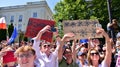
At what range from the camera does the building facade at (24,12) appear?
279ft

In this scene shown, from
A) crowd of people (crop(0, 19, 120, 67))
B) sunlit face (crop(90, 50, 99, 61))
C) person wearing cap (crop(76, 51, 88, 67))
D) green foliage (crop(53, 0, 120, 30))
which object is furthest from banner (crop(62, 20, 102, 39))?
green foliage (crop(53, 0, 120, 30))

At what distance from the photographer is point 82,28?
24.1 feet

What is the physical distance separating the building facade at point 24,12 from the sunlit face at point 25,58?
265 feet

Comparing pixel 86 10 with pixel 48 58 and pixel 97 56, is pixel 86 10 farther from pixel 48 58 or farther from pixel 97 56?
pixel 97 56

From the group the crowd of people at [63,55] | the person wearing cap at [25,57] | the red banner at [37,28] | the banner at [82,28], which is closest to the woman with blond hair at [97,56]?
the crowd of people at [63,55]

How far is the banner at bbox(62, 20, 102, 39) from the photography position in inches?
284

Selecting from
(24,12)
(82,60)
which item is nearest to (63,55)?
(82,60)

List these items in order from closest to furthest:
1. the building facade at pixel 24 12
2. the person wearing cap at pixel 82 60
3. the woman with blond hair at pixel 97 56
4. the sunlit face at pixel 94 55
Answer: the woman with blond hair at pixel 97 56 < the sunlit face at pixel 94 55 < the person wearing cap at pixel 82 60 < the building facade at pixel 24 12

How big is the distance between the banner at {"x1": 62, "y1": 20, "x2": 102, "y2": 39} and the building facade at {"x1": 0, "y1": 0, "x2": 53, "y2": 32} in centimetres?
7715

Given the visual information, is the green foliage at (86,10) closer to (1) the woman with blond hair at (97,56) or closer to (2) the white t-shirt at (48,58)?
(2) the white t-shirt at (48,58)

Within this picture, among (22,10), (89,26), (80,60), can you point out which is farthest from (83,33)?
(22,10)

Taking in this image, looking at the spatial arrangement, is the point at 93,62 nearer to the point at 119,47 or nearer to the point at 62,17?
the point at 119,47

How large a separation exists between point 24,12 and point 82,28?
84.1 m

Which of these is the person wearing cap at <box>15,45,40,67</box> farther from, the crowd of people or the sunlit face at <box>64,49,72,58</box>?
the sunlit face at <box>64,49,72,58</box>
